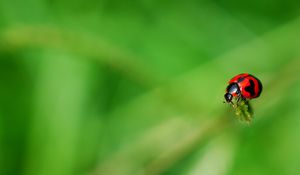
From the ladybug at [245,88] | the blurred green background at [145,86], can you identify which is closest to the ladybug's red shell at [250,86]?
the ladybug at [245,88]

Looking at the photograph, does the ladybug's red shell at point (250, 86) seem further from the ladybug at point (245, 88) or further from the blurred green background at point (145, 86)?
the blurred green background at point (145, 86)

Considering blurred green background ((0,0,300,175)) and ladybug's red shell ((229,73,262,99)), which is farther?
blurred green background ((0,0,300,175))

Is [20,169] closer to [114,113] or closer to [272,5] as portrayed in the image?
[114,113]

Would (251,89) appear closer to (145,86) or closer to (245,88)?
(245,88)

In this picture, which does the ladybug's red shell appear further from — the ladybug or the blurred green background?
the blurred green background

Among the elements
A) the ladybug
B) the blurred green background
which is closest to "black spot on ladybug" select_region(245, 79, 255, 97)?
the ladybug

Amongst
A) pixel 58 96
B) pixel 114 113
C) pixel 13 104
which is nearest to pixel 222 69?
pixel 114 113
